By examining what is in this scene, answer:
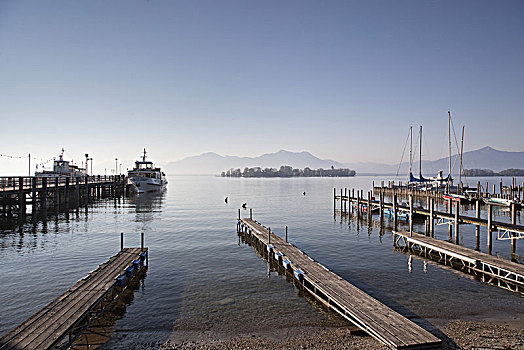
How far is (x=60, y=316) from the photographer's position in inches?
428

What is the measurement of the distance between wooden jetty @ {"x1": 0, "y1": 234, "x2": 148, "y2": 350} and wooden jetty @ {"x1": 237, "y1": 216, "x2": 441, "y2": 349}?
827 cm

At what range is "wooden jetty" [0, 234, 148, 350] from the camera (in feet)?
31.1

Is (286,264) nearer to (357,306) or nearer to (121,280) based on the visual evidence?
(357,306)

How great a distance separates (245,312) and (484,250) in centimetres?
1916

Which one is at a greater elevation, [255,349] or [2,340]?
[2,340]

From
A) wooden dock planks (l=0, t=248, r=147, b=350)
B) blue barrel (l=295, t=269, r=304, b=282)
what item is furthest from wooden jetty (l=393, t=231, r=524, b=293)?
wooden dock planks (l=0, t=248, r=147, b=350)

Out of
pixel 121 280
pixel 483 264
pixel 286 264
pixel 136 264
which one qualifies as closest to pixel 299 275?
pixel 286 264

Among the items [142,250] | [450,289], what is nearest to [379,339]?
[450,289]

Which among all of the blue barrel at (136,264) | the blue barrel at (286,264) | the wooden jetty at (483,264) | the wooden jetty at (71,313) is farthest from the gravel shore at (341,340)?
the blue barrel at (136,264)

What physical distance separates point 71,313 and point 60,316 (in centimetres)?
32

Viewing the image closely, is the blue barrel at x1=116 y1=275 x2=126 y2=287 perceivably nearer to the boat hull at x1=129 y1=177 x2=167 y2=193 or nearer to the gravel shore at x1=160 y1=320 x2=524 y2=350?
the gravel shore at x1=160 y1=320 x2=524 y2=350

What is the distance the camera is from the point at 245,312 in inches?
535

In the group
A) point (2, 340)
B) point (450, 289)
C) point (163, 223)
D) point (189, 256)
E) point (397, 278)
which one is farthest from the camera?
point (163, 223)

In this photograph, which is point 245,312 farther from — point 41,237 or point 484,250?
point 41,237
